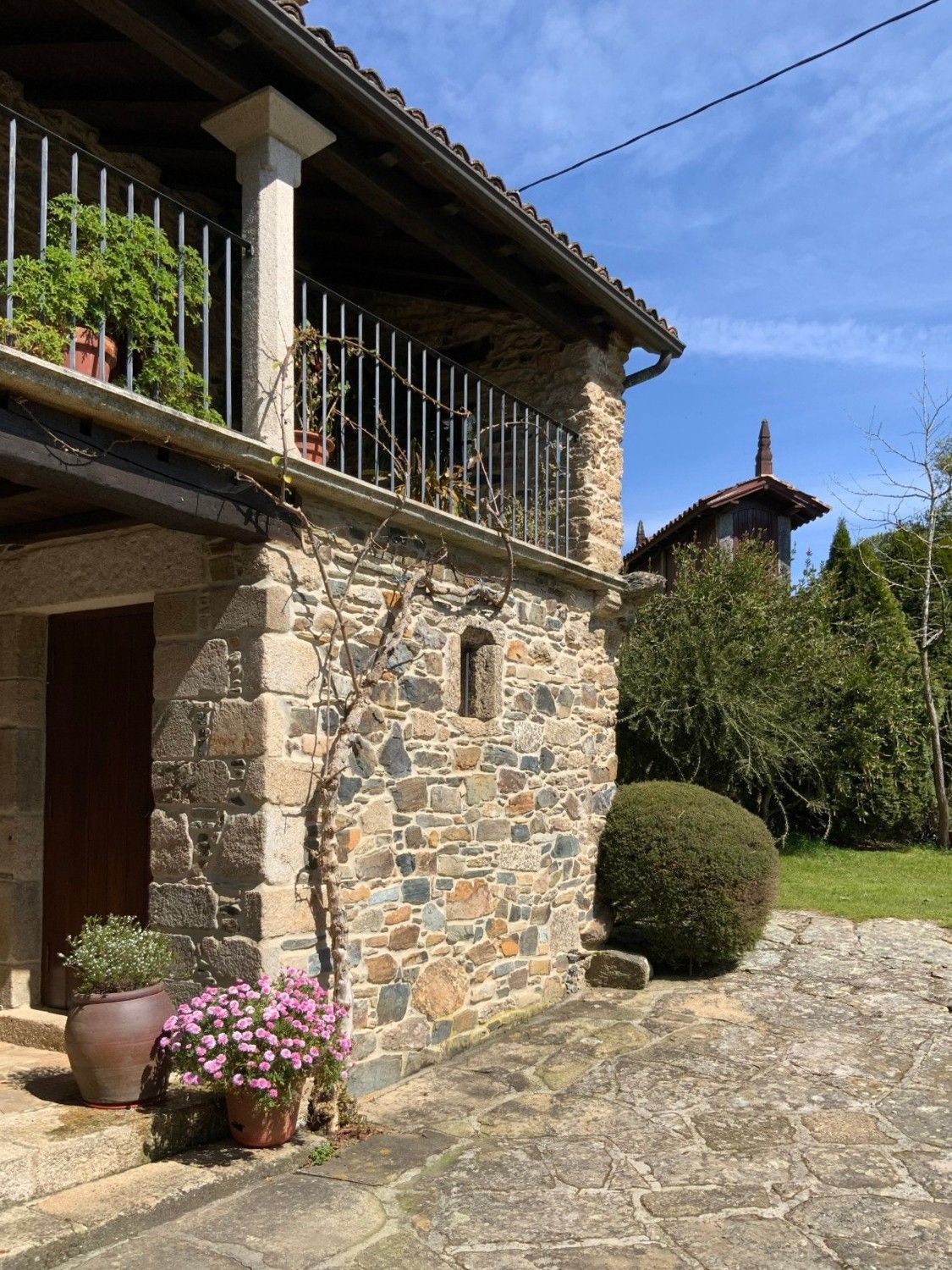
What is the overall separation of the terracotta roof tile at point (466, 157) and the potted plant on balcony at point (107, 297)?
1.20m

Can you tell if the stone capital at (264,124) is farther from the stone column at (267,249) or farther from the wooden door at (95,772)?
the wooden door at (95,772)

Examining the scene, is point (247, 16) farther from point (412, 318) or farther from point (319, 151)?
point (412, 318)

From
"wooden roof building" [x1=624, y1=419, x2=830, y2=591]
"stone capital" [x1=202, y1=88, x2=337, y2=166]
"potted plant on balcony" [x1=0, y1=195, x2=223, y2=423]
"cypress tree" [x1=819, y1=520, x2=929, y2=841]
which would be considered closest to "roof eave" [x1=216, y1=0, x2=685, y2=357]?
"stone capital" [x1=202, y1=88, x2=337, y2=166]

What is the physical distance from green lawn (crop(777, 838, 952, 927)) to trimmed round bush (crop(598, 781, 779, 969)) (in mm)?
1851

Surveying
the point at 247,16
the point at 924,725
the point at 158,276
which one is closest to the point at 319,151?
the point at 247,16

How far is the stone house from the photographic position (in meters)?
5.05

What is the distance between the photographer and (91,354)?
15.1 feet

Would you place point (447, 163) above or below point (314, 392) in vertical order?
above

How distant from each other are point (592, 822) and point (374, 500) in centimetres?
351

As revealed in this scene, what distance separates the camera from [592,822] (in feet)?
26.8

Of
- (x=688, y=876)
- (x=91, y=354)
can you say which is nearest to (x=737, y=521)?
(x=688, y=876)

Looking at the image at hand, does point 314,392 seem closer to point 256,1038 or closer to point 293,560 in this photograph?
point 293,560

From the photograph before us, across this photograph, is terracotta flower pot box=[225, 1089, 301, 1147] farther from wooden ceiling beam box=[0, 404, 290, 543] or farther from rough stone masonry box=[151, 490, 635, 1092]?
wooden ceiling beam box=[0, 404, 290, 543]

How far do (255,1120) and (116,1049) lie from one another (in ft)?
2.18
